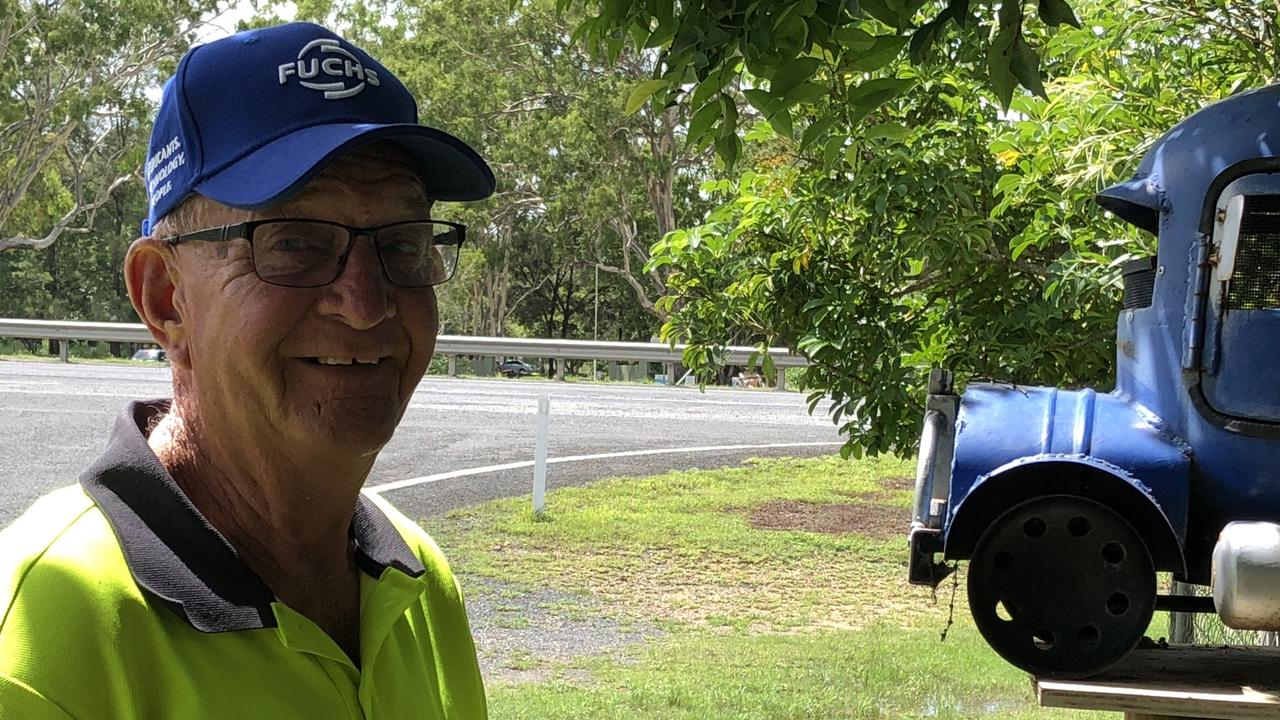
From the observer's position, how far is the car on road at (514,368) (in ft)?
99.7

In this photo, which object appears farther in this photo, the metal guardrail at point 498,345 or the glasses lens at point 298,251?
the metal guardrail at point 498,345

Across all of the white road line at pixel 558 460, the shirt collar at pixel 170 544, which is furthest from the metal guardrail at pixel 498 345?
the shirt collar at pixel 170 544

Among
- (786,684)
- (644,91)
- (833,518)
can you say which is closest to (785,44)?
(644,91)

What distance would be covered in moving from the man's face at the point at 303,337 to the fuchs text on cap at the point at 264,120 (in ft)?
0.15

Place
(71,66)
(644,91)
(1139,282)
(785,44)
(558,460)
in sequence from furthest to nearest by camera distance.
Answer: (71,66)
(558,460)
(1139,282)
(644,91)
(785,44)

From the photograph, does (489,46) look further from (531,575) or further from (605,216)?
(531,575)

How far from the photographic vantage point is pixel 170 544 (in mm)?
1393

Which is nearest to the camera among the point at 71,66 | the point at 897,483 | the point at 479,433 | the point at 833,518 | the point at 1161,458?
the point at 1161,458

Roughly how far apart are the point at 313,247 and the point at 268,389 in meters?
0.17

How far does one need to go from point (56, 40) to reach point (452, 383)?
1023 centimetres

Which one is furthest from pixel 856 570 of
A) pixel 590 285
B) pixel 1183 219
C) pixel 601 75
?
pixel 590 285

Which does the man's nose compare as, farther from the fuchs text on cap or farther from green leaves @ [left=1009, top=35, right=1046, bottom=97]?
green leaves @ [left=1009, top=35, right=1046, bottom=97]

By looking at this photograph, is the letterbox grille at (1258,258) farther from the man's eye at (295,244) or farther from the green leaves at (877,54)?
the man's eye at (295,244)

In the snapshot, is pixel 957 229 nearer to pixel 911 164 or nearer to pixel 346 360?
pixel 911 164
